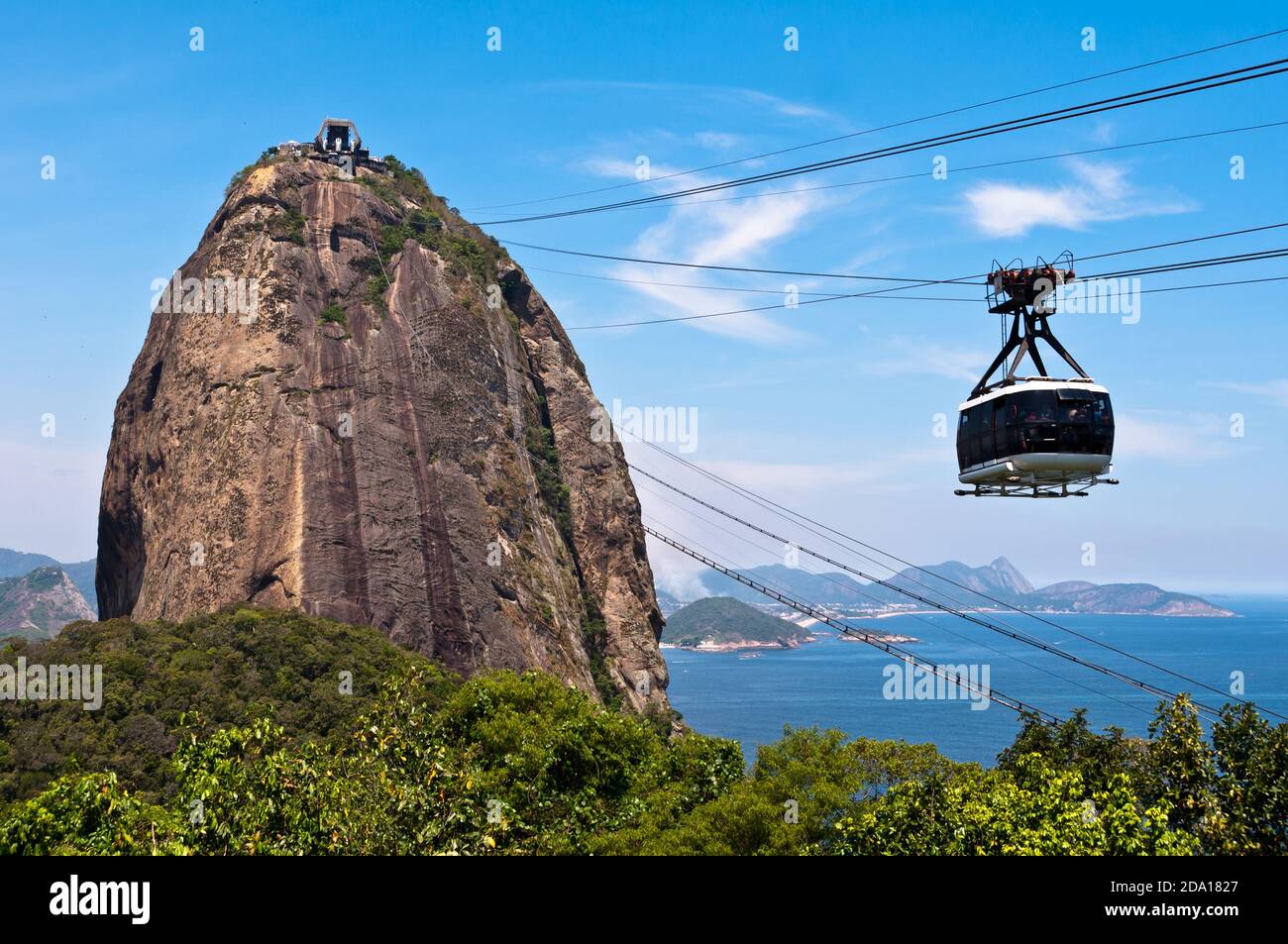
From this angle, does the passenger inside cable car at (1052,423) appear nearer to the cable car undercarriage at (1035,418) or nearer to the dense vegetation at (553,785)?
the cable car undercarriage at (1035,418)

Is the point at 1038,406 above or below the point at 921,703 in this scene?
above

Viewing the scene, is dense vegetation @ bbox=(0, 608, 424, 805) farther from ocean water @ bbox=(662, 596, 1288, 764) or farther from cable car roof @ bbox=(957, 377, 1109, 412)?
ocean water @ bbox=(662, 596, 1288, 764)

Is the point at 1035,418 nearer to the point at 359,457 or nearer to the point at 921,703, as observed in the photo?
the point at 359,457

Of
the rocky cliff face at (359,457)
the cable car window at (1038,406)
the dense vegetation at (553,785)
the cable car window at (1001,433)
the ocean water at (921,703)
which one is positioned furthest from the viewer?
the ocean water at (921,703)

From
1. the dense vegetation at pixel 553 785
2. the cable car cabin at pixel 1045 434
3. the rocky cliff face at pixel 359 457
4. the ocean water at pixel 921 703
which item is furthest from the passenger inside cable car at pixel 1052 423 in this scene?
the ocean water at pixel 921 703

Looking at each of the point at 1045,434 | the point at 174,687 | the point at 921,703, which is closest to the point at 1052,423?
the point at 1045,434
